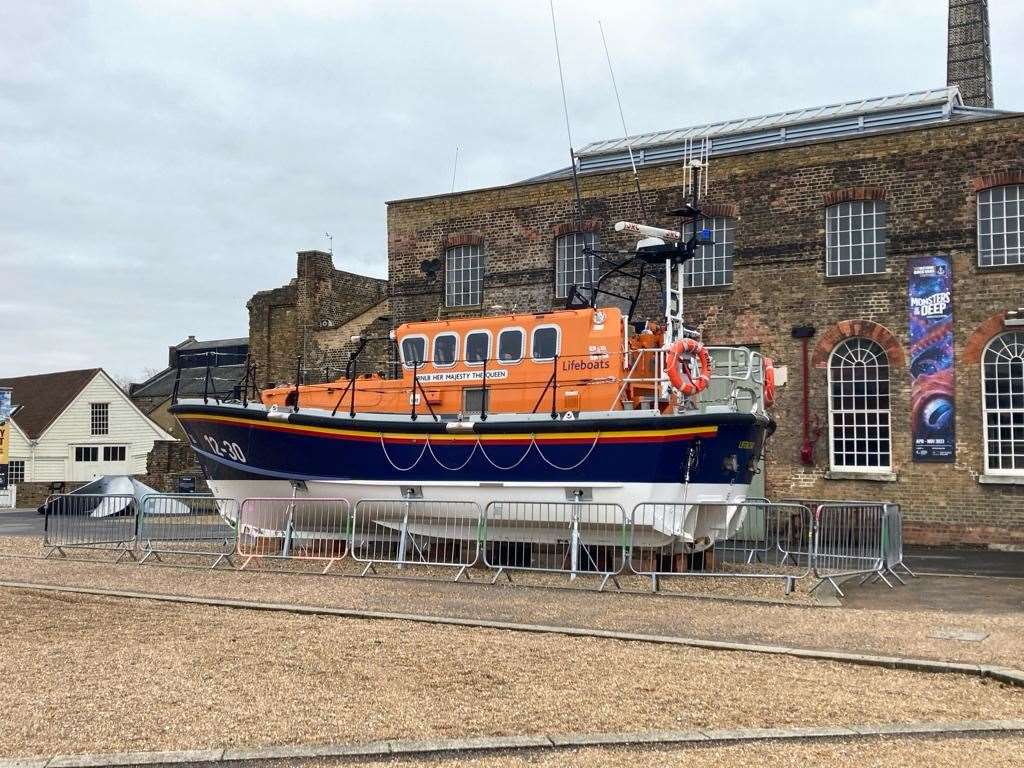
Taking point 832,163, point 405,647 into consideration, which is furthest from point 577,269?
point 405,647

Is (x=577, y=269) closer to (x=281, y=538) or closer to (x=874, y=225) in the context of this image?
(x=874, y=225)

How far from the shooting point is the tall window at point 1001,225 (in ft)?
62.5

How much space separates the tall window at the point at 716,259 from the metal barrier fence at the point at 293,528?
10.6m

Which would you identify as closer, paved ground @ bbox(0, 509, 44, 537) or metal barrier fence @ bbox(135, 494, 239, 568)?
metal barrier fence @ bbox(135, 494, 239, 568)

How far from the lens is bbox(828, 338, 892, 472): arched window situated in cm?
1995

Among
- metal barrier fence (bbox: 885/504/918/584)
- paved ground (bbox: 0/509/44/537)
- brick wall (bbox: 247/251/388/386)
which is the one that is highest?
→ brick wall (bbox: 247/251/388/386)

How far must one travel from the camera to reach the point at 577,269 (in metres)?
23.5

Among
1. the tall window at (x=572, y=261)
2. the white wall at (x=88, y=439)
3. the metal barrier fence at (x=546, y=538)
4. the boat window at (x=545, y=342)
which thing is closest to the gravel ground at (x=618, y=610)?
the metal barrier fence at (x=546, y=538)

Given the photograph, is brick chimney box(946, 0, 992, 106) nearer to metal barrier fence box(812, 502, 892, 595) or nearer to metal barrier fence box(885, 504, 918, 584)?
metal barrier fence box(885, 504, 918, 584)

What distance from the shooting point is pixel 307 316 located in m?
31.6

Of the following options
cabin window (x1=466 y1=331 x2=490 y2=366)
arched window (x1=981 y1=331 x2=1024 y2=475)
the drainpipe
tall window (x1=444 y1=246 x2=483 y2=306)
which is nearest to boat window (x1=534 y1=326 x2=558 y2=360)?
cabin window (x1=466 y1=331 x2=490 y2=366)

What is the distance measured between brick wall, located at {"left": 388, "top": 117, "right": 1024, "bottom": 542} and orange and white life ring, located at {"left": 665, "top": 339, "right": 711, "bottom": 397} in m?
7.25

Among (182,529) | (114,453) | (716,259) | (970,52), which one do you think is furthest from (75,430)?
(970,52)

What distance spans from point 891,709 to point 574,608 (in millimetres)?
4312
